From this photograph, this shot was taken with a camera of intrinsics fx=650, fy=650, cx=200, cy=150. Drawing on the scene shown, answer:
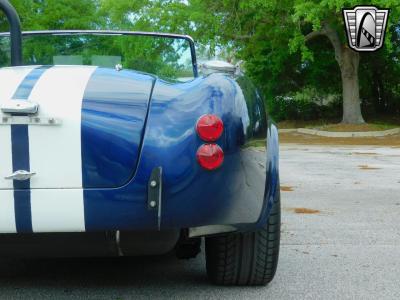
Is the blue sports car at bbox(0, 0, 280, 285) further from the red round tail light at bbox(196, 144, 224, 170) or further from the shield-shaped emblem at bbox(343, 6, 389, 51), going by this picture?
the shield-shaped emblem at bbox(343, 6, 389, 51)

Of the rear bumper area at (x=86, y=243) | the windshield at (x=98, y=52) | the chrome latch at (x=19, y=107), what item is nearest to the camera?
the chrome latch at (x=19, y=107)

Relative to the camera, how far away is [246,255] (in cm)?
279

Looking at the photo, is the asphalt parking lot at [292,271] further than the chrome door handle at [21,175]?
Yes

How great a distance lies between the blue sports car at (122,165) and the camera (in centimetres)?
230

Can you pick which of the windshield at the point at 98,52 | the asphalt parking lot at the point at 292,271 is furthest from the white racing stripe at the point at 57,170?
the windshield at the point at 98,52

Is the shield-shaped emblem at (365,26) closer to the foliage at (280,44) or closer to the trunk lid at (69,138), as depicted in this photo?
the foliage at (280,44)

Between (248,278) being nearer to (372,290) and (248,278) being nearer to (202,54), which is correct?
(372,290)

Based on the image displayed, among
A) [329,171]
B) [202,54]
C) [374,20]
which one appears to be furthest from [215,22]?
[329,171]

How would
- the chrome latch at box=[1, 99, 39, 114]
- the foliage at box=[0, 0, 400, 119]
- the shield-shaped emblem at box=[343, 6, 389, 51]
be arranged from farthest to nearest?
the foliage at box=[0, 0, 400, 119]
the shield-shaped emblem at box=[343, 6, 389, 51]
the chrome latch at box=[1, 99, 39, 114]

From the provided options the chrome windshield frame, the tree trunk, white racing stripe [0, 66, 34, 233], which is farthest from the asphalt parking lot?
the tree trunk

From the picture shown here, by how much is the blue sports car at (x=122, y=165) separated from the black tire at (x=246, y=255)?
0.19 m

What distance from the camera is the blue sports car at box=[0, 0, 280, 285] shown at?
230cm

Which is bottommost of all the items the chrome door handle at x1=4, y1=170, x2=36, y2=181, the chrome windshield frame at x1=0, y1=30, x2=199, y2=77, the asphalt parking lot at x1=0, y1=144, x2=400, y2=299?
the asphalt parking lot at x1=0, y1=144, x2=400, y2=299

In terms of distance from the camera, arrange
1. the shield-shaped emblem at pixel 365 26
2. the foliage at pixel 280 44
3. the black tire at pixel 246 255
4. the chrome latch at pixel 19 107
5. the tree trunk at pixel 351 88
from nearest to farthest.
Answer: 1. the chrome latch at pixel 19 107
2. the black tire at pixel 246 255
3. the shield-shaped emblem at pixel 365 26
4. the foliage at pixel 280 44
5. the tree trunk at pixel 351 88
